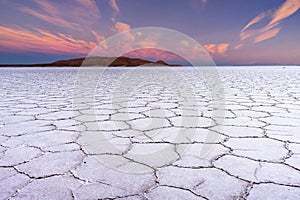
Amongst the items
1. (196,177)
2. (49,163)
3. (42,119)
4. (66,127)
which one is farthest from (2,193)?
(42,119)

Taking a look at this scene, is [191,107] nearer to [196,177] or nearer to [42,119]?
[42,119]

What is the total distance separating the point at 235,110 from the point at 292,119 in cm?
58

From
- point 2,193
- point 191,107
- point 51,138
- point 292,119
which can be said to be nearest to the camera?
point 2,193

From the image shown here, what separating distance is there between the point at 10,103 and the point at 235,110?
2.67 meters

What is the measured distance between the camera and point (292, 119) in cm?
227

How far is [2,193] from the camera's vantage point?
106cm

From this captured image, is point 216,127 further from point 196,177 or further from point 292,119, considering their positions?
point 196,177

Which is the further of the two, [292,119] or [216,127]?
[292,119]

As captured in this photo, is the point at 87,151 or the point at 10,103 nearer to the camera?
the point at 87,151

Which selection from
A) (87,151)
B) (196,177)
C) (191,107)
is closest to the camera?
(196,177)

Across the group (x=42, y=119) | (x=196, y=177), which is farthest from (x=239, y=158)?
(x=42, y=119)

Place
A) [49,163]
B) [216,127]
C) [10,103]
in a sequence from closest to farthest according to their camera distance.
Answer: [49,163]
[216,127]
[10,103]

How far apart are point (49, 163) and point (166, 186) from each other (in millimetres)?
636

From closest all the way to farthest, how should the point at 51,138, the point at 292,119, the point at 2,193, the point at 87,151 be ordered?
the point at 2,193, the point at 87,151, the point at 51,138, the point at 292,119
